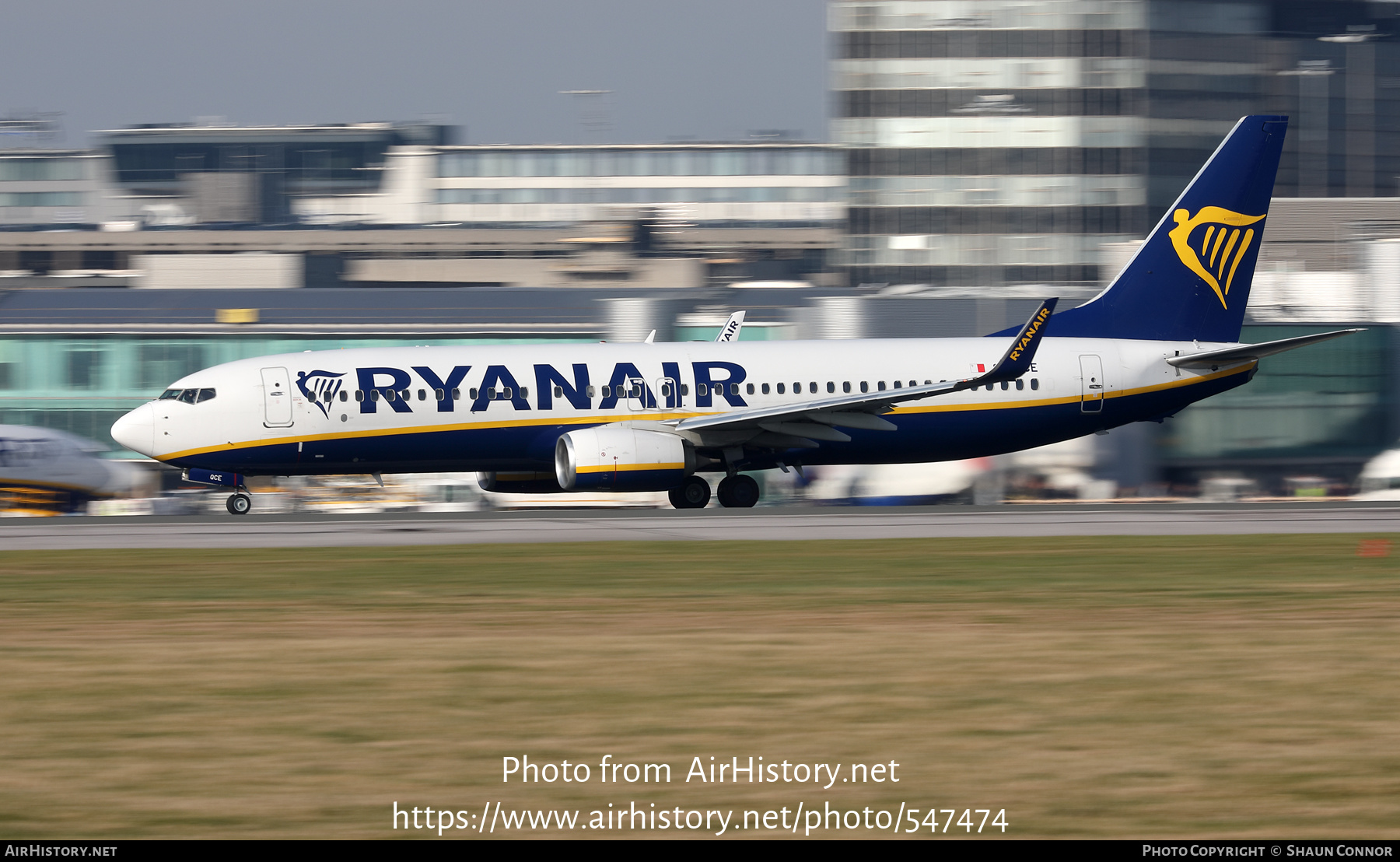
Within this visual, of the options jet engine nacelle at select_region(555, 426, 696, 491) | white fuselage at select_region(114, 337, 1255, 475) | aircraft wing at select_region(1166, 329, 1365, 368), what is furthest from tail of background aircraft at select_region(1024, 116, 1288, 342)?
jet engine nacelle at select_region(555, 426, 696, 491)

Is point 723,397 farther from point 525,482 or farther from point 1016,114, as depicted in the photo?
point 1016,114

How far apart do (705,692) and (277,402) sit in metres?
22.5

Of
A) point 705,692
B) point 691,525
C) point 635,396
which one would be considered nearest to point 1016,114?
point 635,396

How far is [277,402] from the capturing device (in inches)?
1328

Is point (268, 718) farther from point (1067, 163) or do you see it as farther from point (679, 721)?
point (1067, 163)

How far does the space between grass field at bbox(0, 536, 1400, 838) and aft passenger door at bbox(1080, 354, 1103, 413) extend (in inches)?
562

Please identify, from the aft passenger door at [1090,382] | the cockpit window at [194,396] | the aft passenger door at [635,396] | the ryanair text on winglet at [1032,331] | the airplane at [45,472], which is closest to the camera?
the ryanair text on winglet at [1032,331]

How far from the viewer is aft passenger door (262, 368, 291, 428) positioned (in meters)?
33.7

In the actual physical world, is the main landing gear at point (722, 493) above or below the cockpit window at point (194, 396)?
below

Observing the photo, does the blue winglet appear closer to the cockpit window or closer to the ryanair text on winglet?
the ryanair text on winglet

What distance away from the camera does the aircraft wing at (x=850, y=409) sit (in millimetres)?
32969

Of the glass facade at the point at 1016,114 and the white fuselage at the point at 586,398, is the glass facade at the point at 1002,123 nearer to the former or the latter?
the glass facade at the point at 1016,114

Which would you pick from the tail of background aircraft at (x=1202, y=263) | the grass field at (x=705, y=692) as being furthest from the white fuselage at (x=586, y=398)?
the grass field at (x=705, y=692)

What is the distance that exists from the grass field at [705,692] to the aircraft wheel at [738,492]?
1338 cm
